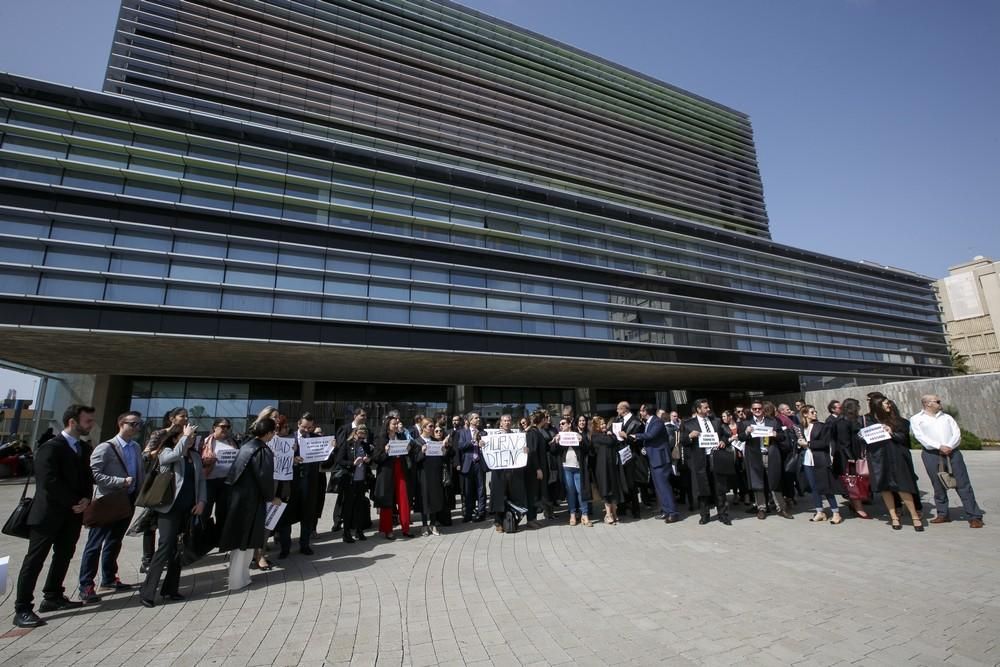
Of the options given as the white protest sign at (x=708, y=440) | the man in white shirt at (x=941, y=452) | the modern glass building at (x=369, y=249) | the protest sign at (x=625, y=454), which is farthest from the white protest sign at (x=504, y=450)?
the modern glass building at (x=369, y=249)

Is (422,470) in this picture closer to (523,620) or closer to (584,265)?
(523,620)

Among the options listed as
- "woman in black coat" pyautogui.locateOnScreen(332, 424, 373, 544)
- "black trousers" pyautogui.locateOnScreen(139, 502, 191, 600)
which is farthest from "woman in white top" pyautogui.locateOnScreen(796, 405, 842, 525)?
"black trousers" pyautogui.locateOnScreen(139, 502, 191, 600)

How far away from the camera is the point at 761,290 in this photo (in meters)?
38.6

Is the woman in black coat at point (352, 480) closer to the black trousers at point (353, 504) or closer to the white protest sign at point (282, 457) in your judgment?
the black trousers at point (353, 504)

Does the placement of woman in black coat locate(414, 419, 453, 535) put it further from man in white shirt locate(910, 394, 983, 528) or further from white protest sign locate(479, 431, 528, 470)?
man in white shirt locate(910, 394, 983, 528)

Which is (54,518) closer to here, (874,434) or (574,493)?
(574,493)

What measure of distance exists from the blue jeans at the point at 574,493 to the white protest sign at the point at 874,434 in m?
4.88

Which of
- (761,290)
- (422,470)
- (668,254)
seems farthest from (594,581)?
(761,290)

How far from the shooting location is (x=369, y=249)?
25.4 meters

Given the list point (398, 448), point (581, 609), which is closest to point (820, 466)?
point (581, 609)

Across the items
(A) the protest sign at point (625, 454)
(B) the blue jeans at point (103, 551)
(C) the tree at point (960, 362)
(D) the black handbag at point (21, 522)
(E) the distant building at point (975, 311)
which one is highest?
(E) the distant building at point (975, 311)

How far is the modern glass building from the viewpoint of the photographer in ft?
68.5

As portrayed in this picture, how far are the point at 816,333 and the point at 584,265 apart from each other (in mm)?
23192

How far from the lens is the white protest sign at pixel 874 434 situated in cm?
760
